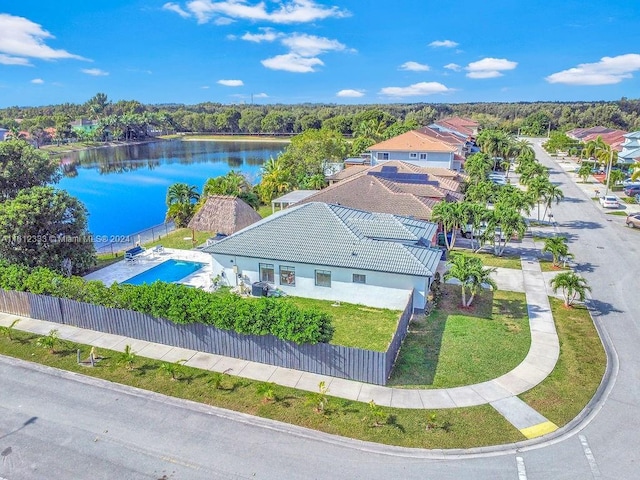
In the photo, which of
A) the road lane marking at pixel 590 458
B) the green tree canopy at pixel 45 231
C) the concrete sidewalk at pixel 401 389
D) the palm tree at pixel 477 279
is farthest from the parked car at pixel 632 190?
the green tree canopy at pixel 45 231

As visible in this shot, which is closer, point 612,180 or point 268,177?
point 268,177

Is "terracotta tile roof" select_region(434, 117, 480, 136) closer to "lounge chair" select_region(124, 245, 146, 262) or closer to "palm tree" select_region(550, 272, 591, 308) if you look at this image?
"palm tree" select_region(550, 272, 591, 308)

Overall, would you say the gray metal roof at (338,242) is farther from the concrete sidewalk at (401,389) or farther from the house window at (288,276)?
the concrete sidewalk at (401,389)

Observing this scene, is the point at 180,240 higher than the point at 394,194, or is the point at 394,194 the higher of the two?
the point at 394,194

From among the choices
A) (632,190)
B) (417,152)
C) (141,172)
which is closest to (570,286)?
(417,152)

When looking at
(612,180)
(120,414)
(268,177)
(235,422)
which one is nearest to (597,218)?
(612,180)

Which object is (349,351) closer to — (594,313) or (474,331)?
(474,331)

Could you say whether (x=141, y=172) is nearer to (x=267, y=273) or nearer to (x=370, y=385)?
(x=267, y=273)
